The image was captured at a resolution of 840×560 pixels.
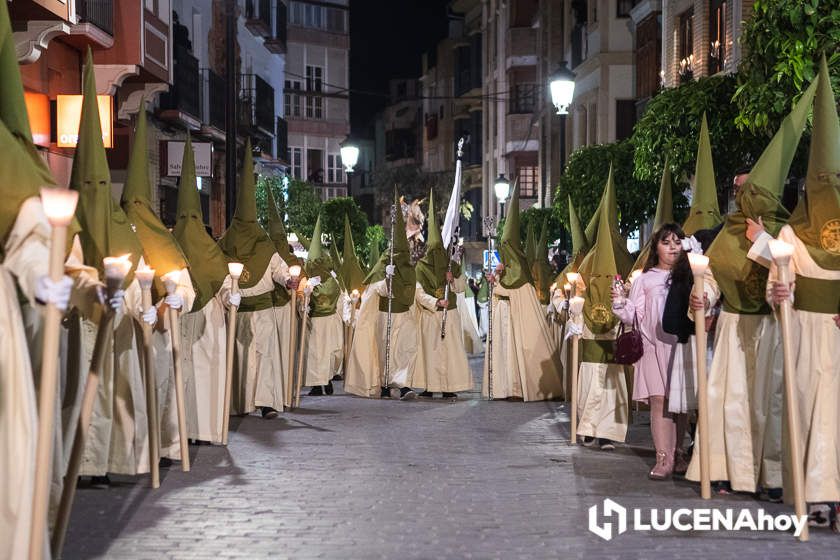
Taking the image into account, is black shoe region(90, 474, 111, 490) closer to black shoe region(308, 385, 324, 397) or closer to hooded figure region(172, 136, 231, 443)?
hooded figure region(172, 136, 231, 443)

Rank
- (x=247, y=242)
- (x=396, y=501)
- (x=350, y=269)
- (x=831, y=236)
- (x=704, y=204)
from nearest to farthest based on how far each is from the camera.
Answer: (x=831, y=236) < (x=396, y=501) < (x=704, y=204) < (x=247, y=242) < (x=350, y=269)

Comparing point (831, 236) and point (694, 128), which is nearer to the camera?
point (831, 236)

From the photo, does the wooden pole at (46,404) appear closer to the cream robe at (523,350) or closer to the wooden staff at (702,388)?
the wooden staff at (702,388)

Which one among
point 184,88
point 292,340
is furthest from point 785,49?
point 184,88

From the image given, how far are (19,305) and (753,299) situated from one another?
5546 mm

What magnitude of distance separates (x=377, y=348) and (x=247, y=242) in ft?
15.6

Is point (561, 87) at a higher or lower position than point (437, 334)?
higher

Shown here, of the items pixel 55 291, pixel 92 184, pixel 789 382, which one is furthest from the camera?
pixel 92 184

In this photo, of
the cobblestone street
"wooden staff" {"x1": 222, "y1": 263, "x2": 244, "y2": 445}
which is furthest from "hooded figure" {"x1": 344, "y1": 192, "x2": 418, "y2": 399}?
"wooden staff" {"x1": 222, "y1": 263, "x2": 244, "y2": 445}

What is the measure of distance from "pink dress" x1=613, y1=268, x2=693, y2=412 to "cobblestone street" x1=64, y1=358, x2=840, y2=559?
0.78 meters

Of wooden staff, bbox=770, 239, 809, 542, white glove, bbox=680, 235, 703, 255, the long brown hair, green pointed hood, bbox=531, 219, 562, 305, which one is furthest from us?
green pointed hood, bbox=531, 219, 562, 305

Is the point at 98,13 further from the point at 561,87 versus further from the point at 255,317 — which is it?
the point at 255,317

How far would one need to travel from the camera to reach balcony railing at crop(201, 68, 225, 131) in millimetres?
34125

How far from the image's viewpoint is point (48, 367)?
6512 millimetres
